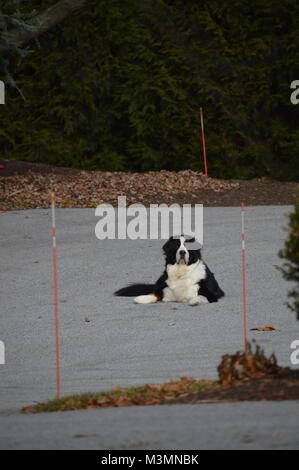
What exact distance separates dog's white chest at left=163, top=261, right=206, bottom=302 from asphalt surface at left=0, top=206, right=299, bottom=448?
18cm

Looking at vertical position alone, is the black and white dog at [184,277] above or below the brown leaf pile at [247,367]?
above

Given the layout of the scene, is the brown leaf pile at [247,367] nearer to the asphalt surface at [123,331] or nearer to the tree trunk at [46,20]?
the asphalt surface at [123,331]

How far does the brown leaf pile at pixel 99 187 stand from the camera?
20.2 m

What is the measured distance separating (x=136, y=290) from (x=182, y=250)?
1.17 m

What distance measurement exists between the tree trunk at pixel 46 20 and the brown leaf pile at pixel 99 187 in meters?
3.45

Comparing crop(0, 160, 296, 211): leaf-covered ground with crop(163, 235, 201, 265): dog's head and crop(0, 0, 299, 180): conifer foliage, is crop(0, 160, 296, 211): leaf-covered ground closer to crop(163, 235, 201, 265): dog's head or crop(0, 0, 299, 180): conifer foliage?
crop(0, 0, 299, 180): conifer foliage

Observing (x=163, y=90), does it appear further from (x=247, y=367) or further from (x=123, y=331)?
(x=247, y=367)

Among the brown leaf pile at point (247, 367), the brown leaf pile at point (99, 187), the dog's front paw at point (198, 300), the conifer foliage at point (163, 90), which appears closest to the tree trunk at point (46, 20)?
the conifer foliage at point (163, 90)

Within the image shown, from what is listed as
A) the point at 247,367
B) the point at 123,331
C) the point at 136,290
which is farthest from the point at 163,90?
the point at 247,367

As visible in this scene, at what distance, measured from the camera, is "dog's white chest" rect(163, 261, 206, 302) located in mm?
11195

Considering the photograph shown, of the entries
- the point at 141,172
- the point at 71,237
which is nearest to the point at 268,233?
the point at 71,237

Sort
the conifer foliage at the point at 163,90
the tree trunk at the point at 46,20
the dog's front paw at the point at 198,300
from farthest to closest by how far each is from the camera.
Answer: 1. the conifer foliage at the point at 163,90
2. the tree trunk at the point at 46,20
3. the dog's front paw at the point at 198,300

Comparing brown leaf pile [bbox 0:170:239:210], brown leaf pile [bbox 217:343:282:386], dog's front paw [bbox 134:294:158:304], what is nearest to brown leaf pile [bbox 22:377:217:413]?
brown leaf pile [bbox 217:343:282:386]

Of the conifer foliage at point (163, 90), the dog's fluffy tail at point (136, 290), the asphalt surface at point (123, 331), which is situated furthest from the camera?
the conifer foliage at point (163, 90)
